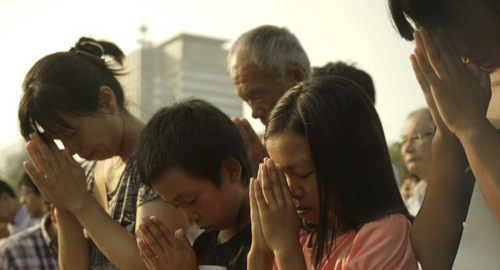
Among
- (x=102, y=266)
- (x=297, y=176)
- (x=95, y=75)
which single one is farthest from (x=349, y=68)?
(x=297, y=176)

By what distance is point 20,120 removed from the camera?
12.7ft

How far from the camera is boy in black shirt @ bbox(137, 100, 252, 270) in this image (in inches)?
A: 124

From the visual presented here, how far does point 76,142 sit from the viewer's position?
377cm

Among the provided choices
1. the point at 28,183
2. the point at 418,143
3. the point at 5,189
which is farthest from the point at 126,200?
the point at 5,189

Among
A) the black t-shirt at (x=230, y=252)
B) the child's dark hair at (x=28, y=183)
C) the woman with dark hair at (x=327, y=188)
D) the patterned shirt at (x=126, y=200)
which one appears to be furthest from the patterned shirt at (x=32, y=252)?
the child's dark hair at (x=28, y=183)

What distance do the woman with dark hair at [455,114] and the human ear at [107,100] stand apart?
5.37 ft

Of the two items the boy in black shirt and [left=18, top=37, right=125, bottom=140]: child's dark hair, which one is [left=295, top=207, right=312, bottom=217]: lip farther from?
[left=18, top=37, right=125, bottom=140]: child's dark hair

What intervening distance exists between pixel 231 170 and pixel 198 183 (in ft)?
0.49

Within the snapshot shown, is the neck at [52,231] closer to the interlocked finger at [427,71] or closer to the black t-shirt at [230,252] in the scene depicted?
the black t-shirt at [230,252]

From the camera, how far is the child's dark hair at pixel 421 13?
239 centimetres

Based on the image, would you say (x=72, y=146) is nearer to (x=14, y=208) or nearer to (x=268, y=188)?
(x=268, y=188)

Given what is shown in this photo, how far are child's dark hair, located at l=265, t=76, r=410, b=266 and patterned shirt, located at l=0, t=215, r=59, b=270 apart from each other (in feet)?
7.88

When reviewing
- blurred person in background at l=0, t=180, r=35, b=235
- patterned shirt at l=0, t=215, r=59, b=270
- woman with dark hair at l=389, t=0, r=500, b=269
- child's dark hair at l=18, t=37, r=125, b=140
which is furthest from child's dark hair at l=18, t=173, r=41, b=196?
woman with dark hair at l=389, t=0, r=500, b=269

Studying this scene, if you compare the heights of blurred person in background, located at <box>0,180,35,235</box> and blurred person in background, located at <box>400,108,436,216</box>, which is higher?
blurred person in background, located at <box>400,108,436,216</box>
